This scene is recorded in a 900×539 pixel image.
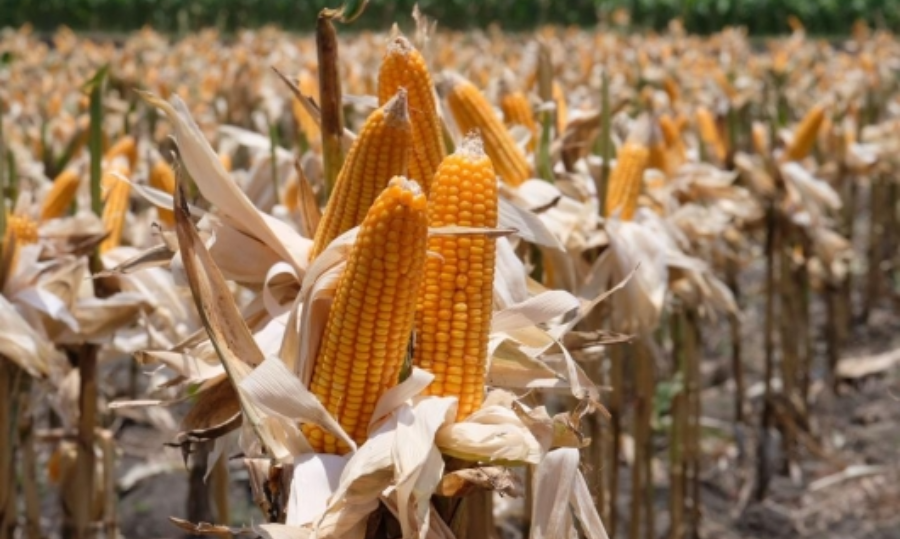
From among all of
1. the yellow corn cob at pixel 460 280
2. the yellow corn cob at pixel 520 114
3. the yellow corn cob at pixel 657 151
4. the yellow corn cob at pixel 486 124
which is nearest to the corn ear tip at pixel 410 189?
the yellow corn cob at pixel 460 280

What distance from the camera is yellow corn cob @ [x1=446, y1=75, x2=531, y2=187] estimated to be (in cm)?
254

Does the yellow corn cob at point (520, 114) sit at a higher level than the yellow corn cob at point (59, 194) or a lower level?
higher

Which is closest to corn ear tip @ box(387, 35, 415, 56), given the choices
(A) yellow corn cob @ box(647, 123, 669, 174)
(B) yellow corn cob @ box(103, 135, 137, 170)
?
(B) yellow corn cob @ box(103, 135, 137, 170)

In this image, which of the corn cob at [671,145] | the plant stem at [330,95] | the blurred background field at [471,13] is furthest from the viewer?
the blurred background field at [471,13]

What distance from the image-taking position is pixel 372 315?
1.52m

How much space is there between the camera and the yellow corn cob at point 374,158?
5.43 feet

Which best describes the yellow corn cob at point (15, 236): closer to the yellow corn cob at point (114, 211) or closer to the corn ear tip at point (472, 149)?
the yellow corn cob at point (114, 211)

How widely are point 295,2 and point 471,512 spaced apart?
26903 mm

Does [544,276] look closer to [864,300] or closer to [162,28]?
[864,300]

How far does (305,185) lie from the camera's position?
1.93 metres

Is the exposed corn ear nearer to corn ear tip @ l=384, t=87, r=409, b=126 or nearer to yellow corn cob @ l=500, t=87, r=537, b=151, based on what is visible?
yellow corn cob @ l=500, t=87, r=537, b=151

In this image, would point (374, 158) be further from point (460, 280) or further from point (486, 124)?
point (486, 124)

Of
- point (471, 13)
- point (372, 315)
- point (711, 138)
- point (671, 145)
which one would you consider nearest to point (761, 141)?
point (711, 138)

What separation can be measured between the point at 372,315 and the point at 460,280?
0.14 m
